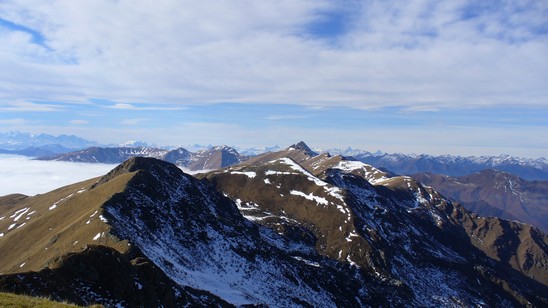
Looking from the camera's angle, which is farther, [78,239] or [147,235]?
[147,235]

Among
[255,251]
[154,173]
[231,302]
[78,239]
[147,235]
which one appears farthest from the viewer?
[154,173]

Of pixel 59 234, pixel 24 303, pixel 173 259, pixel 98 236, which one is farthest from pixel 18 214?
pixel 24 303

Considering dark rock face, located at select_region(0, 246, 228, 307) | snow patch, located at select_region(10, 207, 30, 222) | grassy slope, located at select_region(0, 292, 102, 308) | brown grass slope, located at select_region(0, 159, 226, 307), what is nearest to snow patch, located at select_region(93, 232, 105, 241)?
brown grass slope, located at select_region(0, 159, 226, 307)

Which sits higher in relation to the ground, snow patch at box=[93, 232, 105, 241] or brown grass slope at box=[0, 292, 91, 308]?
brown grass slope at box=[0, 292, 91, 308]

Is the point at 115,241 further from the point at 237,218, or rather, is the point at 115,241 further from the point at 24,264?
the point at 237,218

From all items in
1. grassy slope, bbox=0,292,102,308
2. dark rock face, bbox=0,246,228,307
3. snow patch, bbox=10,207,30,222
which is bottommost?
snow patch, bbox=10,207,30,222

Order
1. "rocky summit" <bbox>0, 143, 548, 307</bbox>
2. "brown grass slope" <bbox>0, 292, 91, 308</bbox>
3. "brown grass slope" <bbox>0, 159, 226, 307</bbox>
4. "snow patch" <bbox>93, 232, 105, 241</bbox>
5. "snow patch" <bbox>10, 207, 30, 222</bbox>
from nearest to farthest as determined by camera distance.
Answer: "brown grass slope" <bbox>0, 292, 91, 308</bbox> → "brown grass slope" <bbox>0, 159, 226, 307</bbox> → "rocky summit" <bbox>0, 143, 548, 307</bbox> → "snow patch" <bbox>93, 232, 105, 241</bbox> → "snow patch" <bbox>10, 207, 30, 222</bbox>

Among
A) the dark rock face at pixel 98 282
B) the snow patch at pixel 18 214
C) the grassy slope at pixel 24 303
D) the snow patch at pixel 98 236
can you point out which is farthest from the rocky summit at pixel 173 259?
the grassy slope at pixel 24 303

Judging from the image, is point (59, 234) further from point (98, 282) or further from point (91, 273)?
point (98, 282)

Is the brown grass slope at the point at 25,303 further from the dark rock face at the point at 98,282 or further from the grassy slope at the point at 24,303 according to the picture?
the dark rock face at the point at 98,282

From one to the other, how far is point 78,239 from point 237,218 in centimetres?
7886

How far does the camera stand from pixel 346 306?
124 m

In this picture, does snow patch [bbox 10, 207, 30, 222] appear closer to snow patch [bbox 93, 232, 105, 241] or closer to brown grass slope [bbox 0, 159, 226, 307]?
brown grass slope [bbox 0, 159, 226, 307]

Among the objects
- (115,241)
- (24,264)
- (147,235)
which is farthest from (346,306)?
(24,264)
